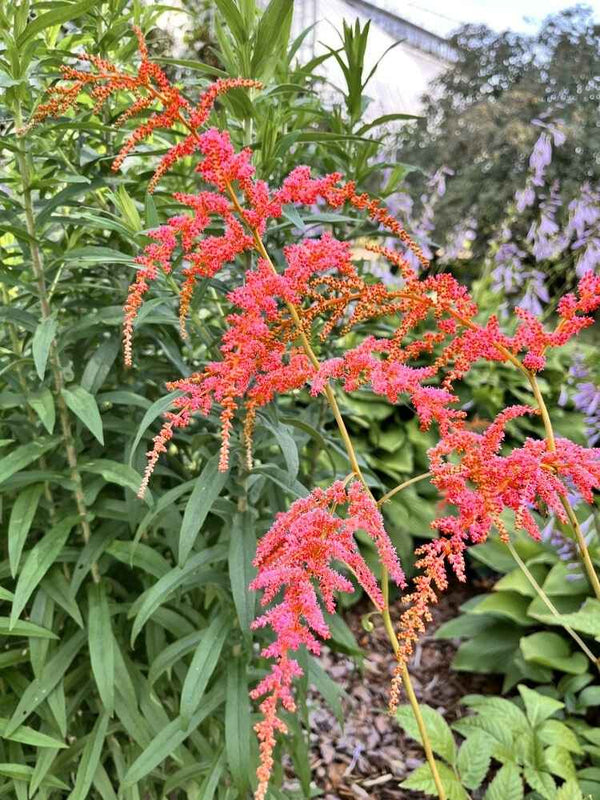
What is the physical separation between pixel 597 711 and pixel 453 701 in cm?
63

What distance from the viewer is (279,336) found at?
3.61 feet

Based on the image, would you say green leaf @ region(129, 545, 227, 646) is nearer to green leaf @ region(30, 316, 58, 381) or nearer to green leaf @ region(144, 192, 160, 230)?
green leaf @ region(30, 316, 58, 381)

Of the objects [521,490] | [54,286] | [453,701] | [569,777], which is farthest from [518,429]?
[521,490]

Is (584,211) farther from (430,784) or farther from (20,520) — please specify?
(20,520)

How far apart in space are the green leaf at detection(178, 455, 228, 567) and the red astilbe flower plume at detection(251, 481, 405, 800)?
0.42 metres

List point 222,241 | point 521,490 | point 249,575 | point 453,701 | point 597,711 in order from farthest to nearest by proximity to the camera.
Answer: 1. point 453,701
2. point 597,711
3. point 249,575
4. point 222,241
5. point 521,490

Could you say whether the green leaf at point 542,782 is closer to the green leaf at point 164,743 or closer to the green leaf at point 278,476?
the green leaf at point 164,743

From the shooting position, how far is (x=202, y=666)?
149 centimetres

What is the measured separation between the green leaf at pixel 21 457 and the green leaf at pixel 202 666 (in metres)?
0.53

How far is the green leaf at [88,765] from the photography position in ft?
5.33

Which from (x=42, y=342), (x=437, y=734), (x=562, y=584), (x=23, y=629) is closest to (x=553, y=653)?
(x=562, y=584)

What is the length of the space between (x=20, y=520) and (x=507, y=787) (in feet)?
4.69

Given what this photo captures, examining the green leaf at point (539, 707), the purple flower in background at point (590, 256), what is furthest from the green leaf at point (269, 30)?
the purple flower in background at point (590, 256)

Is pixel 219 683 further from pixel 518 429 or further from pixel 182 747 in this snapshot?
pixel 518 429
